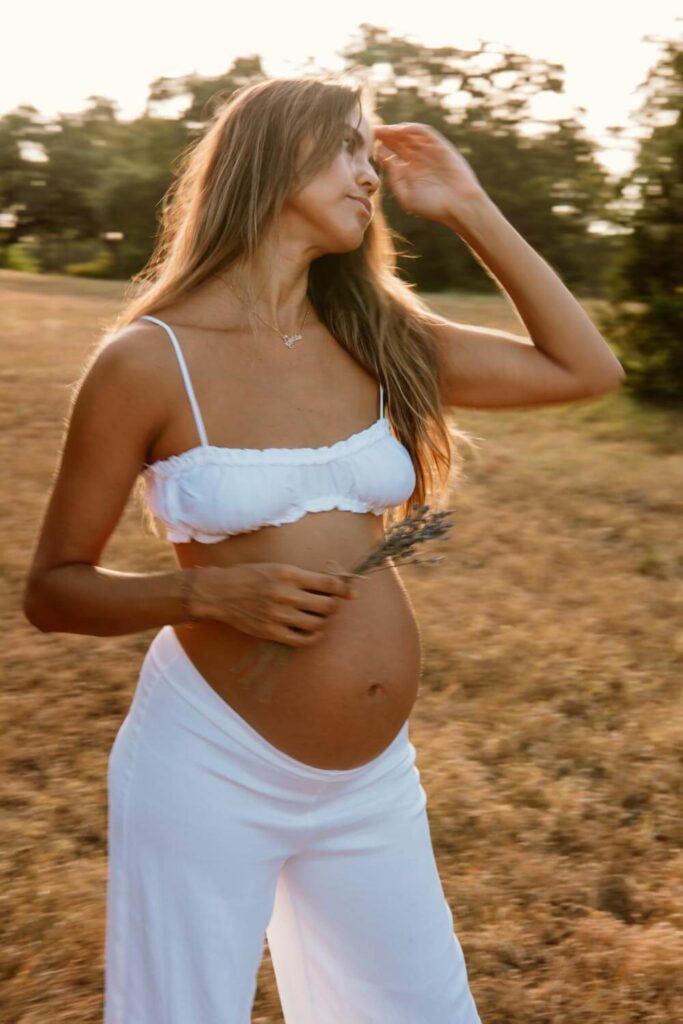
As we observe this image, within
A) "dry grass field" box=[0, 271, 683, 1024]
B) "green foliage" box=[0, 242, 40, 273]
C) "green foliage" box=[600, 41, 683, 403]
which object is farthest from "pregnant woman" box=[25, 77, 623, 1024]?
"green foliage" box=[0, 242, 40, 273]

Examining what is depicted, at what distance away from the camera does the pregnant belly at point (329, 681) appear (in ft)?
6.90

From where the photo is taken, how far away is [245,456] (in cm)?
211

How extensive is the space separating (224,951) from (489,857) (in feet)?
7.30

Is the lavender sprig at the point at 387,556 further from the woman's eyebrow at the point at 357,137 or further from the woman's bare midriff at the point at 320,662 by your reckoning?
the woman's eyebrow at the point at 357,137

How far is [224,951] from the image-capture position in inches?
81.3

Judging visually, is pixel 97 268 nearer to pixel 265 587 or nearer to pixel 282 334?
pixel 282 334

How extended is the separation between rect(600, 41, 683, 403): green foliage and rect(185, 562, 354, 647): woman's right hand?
27.8ft

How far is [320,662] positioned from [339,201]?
828 millimetres

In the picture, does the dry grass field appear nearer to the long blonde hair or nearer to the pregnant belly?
the long blonde hair

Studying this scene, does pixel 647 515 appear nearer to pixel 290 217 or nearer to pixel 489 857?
pixel 489 857

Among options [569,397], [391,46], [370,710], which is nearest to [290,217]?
[569,397]

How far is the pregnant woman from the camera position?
2.05 m

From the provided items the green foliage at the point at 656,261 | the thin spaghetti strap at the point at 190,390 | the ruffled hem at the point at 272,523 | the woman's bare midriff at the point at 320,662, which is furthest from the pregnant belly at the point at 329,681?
the green foliage at the point at 656,261

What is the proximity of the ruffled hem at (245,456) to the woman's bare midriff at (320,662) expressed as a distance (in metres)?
0.10
